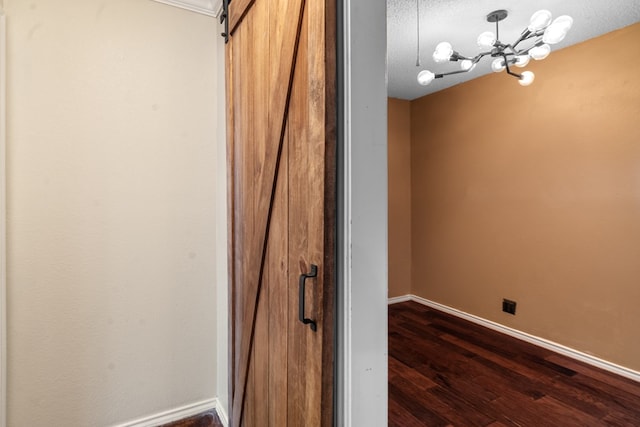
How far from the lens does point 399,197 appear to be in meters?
4.20

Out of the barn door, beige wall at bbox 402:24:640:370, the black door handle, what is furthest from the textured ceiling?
the black door handle

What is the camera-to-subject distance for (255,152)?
1344 mm

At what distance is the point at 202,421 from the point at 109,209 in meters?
1.30

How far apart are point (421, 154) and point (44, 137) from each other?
11.9ft

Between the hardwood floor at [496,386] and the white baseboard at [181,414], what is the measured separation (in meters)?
1.00

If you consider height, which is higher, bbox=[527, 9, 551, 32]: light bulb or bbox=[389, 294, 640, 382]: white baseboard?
bbox=[527, 9, 551, 32]: light bulb

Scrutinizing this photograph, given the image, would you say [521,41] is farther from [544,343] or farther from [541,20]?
[544,343]

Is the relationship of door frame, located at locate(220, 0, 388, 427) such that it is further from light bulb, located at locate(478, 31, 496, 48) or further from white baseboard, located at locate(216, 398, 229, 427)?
light bulb, located at locate(478, 31, 496, 48)

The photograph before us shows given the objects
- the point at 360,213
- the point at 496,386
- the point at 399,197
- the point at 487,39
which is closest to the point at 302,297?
the point at 360,213

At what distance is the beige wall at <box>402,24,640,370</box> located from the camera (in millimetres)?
2420

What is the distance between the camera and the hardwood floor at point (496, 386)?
6.50 feet

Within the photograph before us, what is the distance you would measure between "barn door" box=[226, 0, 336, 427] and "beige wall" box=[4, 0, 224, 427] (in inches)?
14.0

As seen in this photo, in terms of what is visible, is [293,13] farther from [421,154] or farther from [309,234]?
[421,154]

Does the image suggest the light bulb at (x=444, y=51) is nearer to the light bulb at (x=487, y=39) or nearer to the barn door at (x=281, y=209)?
the light bulb at (x=487, y=39)
